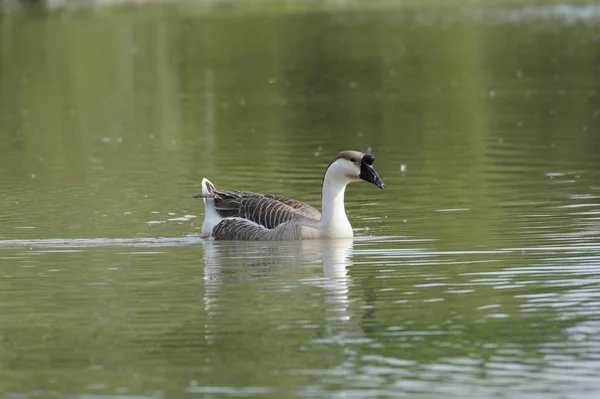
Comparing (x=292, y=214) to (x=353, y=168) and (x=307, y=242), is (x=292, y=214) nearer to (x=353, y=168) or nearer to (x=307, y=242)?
(x=307, y=242)

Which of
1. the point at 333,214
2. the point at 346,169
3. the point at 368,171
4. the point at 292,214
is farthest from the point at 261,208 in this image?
the point at 368,171

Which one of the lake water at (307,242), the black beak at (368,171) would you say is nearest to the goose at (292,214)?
the black beak at (368,171)

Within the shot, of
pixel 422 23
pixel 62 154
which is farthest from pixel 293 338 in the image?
pixel 422 23

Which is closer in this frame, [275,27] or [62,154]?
[62,154]

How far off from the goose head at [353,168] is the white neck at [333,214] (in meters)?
0.13

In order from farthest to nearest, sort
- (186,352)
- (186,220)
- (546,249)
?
(186,220)
(546,249)
(186,352)

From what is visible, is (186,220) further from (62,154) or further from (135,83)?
(135,83)

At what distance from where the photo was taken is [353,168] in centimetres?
1545

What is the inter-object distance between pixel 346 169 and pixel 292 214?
2.52 ft

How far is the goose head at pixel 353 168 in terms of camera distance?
1537cm

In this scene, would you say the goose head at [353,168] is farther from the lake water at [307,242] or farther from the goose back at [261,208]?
the lake water at [307,242]

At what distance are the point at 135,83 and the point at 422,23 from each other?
26.4m

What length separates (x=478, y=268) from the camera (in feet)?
43.5

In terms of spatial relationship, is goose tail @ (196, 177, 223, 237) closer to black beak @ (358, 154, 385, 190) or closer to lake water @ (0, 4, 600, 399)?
lake water @ (0, 4, 600, 399)
